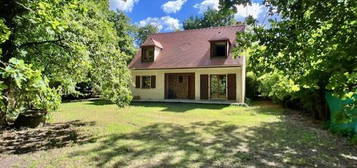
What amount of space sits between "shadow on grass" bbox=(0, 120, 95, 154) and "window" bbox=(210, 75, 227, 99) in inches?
430

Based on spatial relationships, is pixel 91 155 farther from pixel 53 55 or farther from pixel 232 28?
pixel 232 28

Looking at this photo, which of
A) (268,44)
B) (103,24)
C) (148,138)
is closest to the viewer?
(268,44)

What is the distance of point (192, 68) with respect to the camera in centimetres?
1808

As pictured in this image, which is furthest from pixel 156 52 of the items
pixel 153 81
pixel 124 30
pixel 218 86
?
pixel 124 30

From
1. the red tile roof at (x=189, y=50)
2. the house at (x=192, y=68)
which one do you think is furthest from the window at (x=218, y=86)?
the red tile roof at (x=189, y=50)

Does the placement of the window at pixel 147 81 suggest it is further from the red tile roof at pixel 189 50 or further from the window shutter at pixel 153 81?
the red tile roof at pixel 189 50

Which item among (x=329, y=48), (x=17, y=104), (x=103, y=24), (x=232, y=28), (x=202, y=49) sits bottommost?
(x=17, y=104)

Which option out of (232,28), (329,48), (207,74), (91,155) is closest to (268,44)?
(329,48)

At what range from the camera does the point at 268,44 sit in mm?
4035

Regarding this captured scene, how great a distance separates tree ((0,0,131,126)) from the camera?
409cm

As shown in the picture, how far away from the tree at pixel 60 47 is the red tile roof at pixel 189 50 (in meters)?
9.58

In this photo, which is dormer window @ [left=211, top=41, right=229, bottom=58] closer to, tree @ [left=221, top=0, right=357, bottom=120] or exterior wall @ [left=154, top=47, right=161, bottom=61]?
exterior wall @ [left=154, top=47, right=161, bottom=61]

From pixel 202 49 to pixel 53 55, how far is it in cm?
1357

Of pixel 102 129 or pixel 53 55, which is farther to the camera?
pixel 102 129
